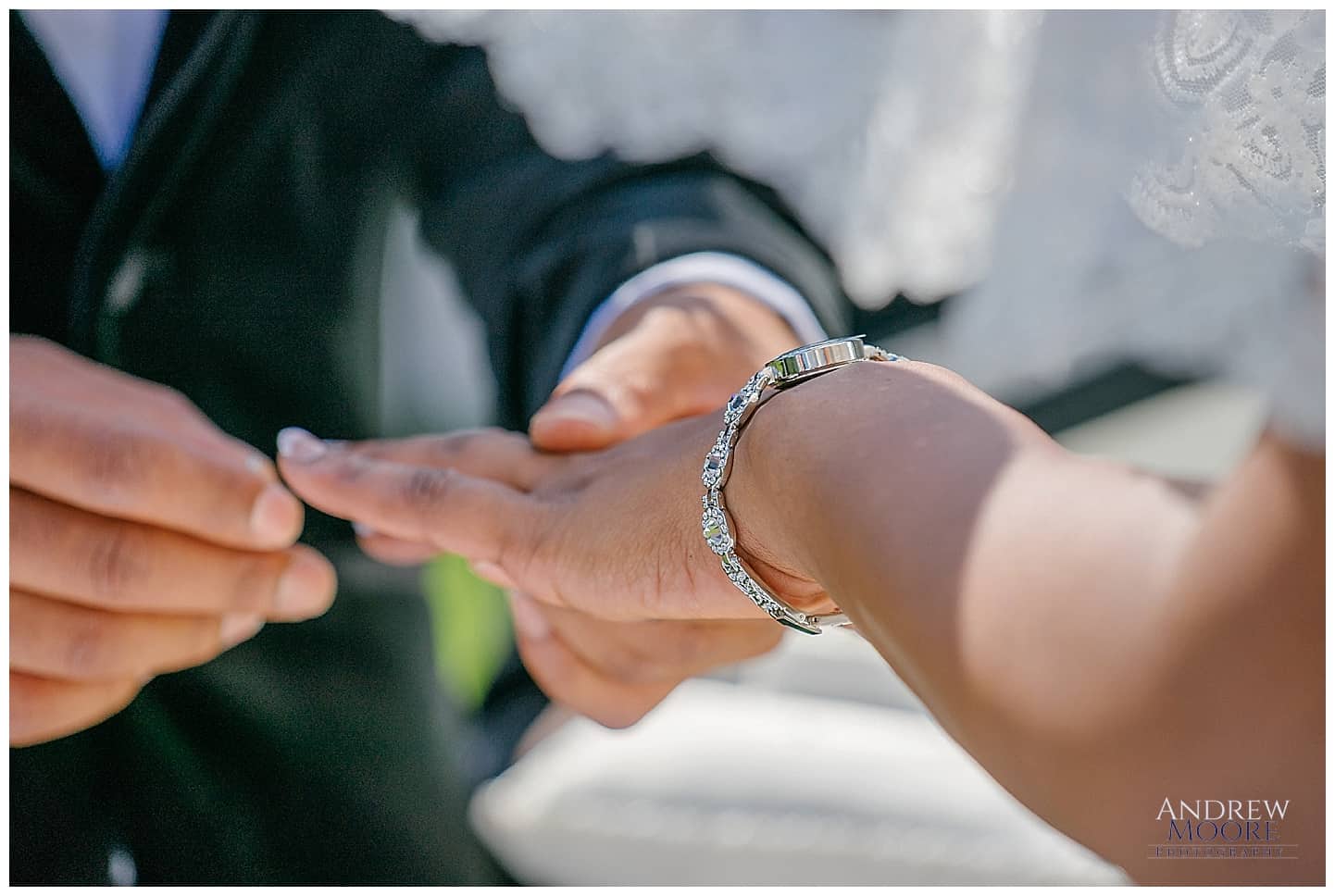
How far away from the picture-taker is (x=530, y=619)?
80 centimetres

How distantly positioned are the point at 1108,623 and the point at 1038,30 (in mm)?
582

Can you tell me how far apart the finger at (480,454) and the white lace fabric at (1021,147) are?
330 mm

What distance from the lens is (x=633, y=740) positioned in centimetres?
113

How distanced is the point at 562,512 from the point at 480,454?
15cm

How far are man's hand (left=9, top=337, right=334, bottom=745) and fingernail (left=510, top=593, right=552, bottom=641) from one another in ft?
0.54

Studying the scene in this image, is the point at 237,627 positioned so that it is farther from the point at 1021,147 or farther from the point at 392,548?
the point at 1021,147

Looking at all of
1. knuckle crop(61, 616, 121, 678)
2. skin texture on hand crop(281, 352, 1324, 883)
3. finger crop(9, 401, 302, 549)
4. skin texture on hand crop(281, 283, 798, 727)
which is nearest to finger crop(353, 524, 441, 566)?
skin texture on hand crop(281, 283, 798, 727)

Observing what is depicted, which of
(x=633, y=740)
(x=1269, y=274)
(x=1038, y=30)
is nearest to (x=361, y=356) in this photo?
(x=633, y=740)

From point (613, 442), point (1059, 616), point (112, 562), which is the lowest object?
point (112, 562)

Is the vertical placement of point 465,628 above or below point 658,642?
below

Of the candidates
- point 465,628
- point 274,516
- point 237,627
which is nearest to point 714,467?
point 274,516

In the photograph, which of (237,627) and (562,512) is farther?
(237,627)

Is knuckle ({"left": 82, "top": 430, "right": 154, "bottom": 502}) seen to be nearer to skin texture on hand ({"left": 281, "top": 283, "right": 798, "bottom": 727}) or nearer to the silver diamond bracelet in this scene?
skin texture on hand ({"left": 281, "top": 283, "right": 798, "bottom": 727})

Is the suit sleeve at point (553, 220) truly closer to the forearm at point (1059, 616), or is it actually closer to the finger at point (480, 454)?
the finger at point (480, 454)
